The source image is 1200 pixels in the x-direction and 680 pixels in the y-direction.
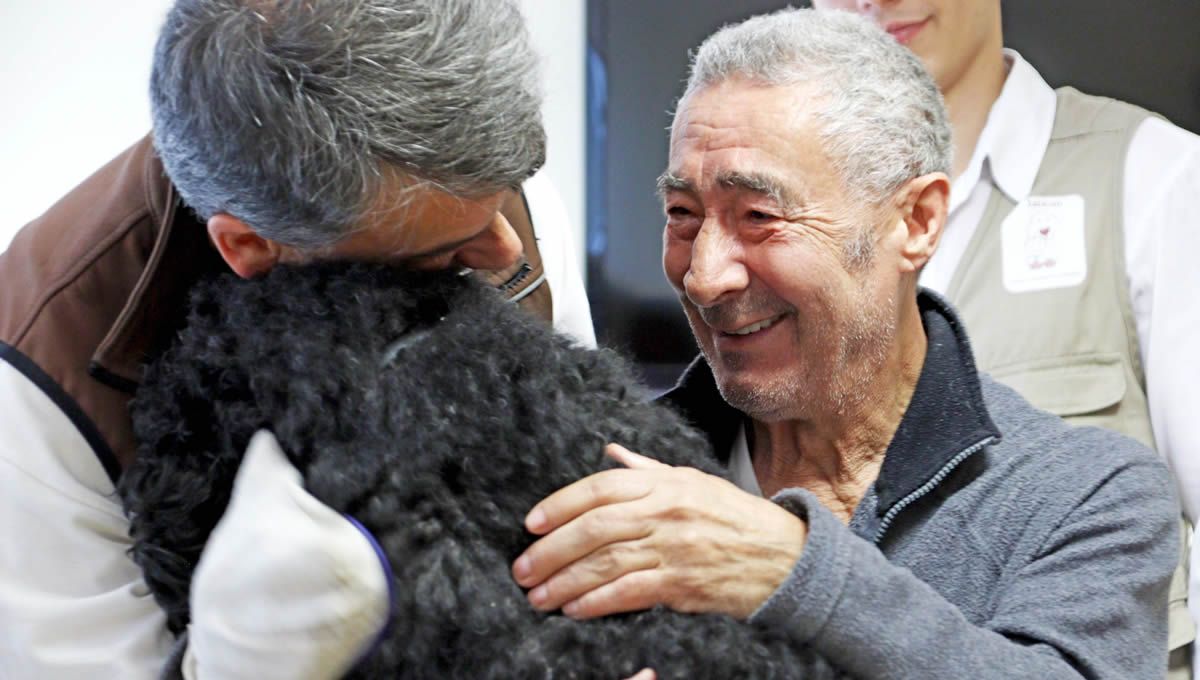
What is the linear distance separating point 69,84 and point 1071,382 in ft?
6.90

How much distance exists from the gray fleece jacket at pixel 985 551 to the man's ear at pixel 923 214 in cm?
9

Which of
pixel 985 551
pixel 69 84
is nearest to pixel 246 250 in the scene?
pixel 985 551

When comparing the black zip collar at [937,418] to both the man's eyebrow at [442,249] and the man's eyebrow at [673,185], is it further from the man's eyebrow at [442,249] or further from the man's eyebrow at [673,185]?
the man's eyebrow at [442,249]

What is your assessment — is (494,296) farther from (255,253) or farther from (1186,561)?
(1186,561)

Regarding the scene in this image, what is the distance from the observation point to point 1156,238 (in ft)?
5.98

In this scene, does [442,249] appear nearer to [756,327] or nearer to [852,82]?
[756,327]

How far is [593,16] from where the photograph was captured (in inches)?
105

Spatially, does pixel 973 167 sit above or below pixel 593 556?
below

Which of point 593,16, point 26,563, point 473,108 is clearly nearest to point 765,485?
point 473,108

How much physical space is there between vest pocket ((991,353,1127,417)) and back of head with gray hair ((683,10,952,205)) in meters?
0.52

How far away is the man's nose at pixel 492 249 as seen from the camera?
3.83ft

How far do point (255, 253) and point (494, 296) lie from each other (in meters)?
0.22

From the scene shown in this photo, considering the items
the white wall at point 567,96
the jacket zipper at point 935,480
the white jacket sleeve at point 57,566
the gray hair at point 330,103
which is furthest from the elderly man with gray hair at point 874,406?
the white wall at point 567,96

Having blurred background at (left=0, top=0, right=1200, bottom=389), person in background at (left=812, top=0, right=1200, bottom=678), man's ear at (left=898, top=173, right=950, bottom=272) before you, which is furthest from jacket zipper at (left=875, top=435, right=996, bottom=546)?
blurred background at (left=0, top=0, right=1200, bottom=389)
